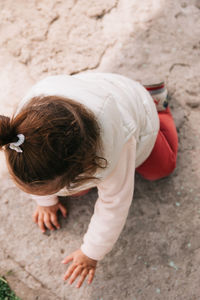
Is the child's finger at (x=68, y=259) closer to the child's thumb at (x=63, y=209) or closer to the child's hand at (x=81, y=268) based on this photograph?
the child's hand at (x=81, y=268)

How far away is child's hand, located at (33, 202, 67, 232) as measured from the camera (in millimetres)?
1203

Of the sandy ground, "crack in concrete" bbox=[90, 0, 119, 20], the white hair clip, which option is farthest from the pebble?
"crack in concrete" bbox=[90, 0, 119, 20]

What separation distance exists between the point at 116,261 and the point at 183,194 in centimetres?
37

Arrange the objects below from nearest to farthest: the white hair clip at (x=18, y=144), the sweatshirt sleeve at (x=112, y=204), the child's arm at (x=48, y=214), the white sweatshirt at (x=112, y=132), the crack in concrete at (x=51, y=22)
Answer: the white hair clip at (x=18, y=144) < the white sweatshirt at (x=112, y=132) < the sweatshirt sleeve at (x=112, y=204) < the child's arm at (x=48, y=214) < the crack in concrete at (x=51, y=22)

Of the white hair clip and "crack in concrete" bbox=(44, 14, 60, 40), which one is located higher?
the white hair clip

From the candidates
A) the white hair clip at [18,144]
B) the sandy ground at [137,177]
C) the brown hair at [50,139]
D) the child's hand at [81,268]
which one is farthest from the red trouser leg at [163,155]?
the white hair clip at [18,144]

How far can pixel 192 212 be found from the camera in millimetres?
1234

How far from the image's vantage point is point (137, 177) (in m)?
1.28

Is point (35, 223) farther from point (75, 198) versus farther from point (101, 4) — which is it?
point (101, 4)

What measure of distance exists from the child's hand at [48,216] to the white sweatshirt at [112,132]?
0.04 metres

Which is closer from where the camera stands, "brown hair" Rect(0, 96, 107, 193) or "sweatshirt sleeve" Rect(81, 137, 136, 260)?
"brown hair" Rect(0, 96, 107, 193)

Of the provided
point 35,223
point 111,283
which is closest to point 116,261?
point 111,283

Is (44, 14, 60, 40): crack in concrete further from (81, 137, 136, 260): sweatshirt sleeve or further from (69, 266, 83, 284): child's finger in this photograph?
(69, 266, 83, 284): child's finger

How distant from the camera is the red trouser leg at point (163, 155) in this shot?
1.19 meters
